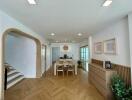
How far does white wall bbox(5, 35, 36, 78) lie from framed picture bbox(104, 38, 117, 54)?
13.2ft

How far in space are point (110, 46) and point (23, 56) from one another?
15.6ft

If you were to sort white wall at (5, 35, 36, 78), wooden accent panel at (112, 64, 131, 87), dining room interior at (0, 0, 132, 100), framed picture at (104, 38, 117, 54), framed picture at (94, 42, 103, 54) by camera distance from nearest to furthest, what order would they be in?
dining room interior at (0, 0, 132, 100)
wooden accent panel at (112, 64, 131, 87)
framed picture at (104, 38, 117, 54)
framed picture at (94, 42, 103, 54)
white wall at (5, 35, 36, 78)

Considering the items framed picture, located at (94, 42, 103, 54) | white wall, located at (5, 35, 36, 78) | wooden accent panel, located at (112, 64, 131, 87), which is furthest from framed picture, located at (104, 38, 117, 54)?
white wall, located at (5, 35, 36, 78)

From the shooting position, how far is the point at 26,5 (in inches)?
98.4

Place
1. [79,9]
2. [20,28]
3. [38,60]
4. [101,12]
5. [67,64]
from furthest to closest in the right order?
1. [67,64]
2. [38,60]
3. [20,28]
4. [101,12]
5. [79,9]

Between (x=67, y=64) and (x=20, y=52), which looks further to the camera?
(x=67, y=64)

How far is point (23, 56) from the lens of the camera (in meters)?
6.85

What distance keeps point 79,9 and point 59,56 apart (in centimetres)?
995

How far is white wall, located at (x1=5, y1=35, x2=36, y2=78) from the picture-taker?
22.5 feet

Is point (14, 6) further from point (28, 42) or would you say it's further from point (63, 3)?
point (28, 42)

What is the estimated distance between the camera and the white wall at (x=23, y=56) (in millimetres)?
6844

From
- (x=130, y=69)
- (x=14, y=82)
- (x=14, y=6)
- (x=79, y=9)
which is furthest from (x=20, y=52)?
(x=130, y=69)

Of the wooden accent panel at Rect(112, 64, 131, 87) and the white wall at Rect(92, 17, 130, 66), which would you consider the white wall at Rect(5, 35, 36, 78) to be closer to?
the white wall at Rect(92, 17, 130, 66)

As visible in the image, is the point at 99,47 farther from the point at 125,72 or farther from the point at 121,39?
the point at 125,72
